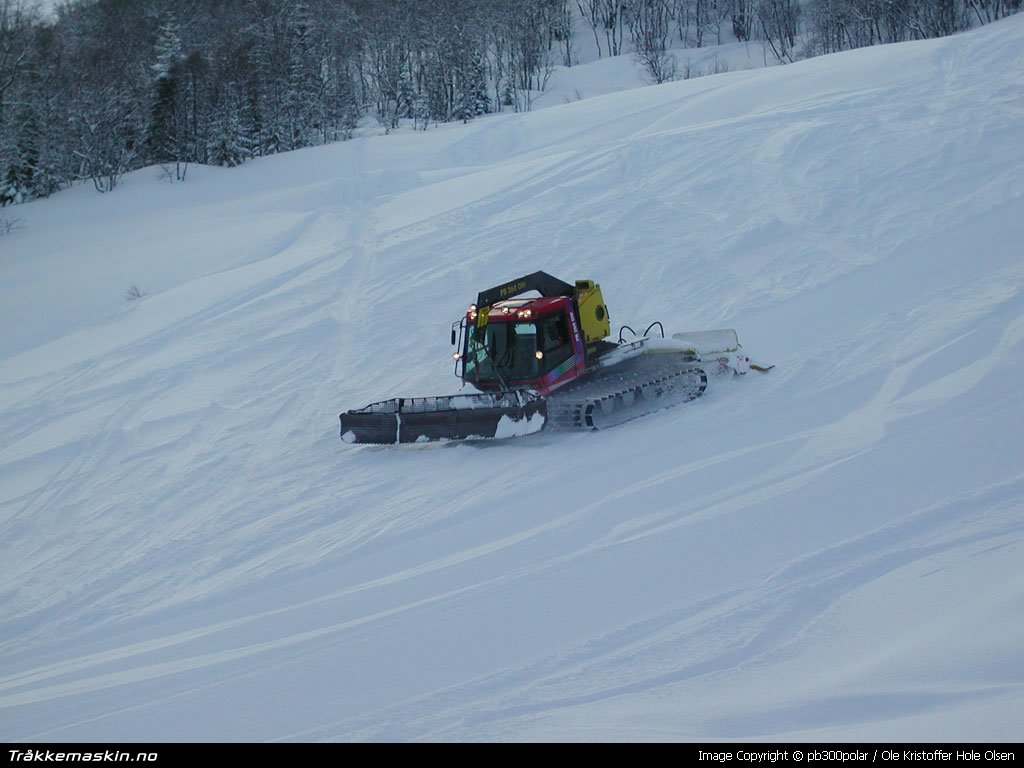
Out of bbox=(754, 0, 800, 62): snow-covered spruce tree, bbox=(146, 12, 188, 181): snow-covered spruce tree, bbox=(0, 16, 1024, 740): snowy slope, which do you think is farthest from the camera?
bbox=(754, 0, 800, 62): snow-covered spruce tree

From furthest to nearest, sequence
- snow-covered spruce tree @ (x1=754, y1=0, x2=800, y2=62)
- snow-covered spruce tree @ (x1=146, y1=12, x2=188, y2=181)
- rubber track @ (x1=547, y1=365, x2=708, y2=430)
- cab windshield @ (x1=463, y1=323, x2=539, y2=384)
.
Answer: snow-covered spruce tree @ (x1=754, y1=0, x2=800, y2=62) → snow-covered spruce tree @ (x1=146, y1=12, x2=188, y2=181) → cab windshield @ (x1=463, y1=323, x2=539, y2=384) → rubber track @ (x1=547, y1=365, x2=708, y2=430)

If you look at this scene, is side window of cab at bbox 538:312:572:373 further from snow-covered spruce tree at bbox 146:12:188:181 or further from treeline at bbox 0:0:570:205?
snow-covered spruce tree at bbox 146:12:188:181

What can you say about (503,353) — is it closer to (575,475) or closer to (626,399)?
(626,399)

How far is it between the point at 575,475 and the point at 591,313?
3.74m

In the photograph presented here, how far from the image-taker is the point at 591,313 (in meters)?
13.8

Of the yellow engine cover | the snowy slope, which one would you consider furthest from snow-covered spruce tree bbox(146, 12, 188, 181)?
the yellow engine cover

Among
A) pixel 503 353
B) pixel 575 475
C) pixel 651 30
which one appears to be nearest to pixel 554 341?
pixel 503 353

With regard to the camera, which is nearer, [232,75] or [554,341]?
[554,341]

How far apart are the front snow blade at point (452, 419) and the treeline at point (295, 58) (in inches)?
1062

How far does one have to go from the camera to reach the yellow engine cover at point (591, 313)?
13.6 meters

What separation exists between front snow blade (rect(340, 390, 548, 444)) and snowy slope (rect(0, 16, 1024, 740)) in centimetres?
27

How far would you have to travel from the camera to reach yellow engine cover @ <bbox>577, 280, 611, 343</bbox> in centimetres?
1364

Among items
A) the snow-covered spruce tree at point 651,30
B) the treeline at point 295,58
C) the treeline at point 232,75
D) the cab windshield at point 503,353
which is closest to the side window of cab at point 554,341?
the cab windshield at point 503,353

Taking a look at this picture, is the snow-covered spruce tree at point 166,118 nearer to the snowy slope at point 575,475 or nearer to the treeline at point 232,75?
the treeline at point 232,75
